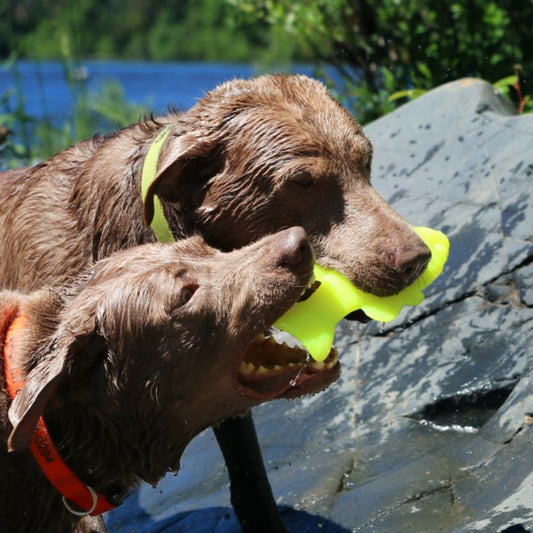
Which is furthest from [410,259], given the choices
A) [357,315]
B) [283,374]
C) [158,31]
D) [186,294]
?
[158,31]

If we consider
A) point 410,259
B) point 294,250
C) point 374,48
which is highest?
point 294,250

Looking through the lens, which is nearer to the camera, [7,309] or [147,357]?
[147,357]

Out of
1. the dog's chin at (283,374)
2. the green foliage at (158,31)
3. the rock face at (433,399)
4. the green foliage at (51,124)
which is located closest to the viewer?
the dog's chin at (283,374)

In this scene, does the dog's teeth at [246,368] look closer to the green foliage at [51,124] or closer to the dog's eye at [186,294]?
the dog's eye at [186,294]

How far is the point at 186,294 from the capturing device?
4070 mm

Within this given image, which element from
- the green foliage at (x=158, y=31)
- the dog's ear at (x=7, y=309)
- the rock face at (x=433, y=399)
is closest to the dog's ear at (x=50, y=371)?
the dog's ear at (x=7, y=309)

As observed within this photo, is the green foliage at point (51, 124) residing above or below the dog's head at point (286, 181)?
below

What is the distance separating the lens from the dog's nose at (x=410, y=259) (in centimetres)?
442

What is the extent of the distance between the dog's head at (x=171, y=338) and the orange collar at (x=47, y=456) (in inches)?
2.3

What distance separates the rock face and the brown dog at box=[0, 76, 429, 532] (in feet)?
2.00

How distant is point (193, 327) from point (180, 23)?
3982 cm

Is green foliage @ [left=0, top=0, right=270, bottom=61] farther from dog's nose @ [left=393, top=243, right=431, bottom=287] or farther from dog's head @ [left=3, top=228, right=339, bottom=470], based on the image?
dog's head @ [left=3, top=228, right=339, bottom=470]

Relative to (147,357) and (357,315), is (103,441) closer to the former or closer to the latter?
(147,357)

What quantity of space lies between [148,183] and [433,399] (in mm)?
2306
